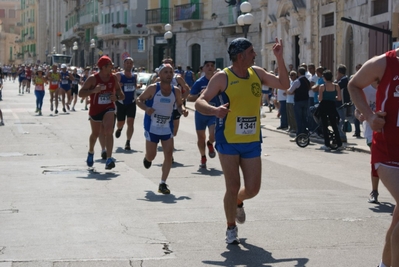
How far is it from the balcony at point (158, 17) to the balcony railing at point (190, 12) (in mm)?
2731

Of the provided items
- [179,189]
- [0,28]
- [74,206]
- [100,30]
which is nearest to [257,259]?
[74,206]

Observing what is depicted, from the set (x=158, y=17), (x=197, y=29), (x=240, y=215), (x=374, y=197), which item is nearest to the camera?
(x=240, y=215)

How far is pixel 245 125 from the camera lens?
298 inches

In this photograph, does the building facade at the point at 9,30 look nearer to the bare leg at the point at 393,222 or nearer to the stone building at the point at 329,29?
the stone building at the point at 329,29

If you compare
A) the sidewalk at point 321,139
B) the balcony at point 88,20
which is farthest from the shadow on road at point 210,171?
the balcony at point 88,20

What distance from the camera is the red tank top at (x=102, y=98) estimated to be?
13.1 meters

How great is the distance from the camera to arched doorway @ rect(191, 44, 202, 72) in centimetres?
5497

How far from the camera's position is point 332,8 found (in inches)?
1262

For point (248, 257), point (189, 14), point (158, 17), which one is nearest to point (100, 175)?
point (248, 257)

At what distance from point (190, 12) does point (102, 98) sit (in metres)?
41.7

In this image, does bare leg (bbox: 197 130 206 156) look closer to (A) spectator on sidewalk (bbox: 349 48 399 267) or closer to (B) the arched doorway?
(A) spectator on sidewalk (bbox: 349 48 399 267)

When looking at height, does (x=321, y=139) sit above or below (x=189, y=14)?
below

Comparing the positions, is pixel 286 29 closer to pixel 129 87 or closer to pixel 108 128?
pixel 129 87

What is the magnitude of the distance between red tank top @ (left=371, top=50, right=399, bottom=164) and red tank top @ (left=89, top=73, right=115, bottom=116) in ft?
25.7
